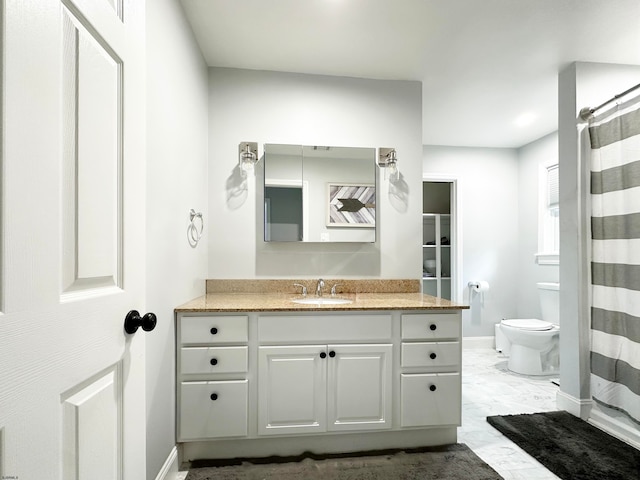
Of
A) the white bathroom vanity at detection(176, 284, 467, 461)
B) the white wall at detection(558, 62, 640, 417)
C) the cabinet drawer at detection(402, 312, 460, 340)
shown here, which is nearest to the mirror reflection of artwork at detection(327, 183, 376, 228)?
the white bathroom vanity at detection(176, 284, 467, 461)

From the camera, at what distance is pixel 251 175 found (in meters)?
2.47

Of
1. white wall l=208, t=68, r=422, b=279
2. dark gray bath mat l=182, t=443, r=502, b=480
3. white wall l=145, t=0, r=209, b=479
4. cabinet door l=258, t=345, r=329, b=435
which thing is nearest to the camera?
white wall l=145, t=0, r=209, b=479

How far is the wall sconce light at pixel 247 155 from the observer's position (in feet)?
7.82

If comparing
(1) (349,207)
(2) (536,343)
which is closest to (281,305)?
(1) (349,207)

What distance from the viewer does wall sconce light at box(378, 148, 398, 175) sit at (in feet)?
8.21

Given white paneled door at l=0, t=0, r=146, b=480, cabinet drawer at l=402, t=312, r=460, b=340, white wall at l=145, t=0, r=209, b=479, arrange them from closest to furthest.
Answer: white paneled door at l=0, t=0, r=146, b=480 < white wall at l=145, t=0, r=209, b=479 < cabinet drawer at l=402, t=312, r=460, b=340

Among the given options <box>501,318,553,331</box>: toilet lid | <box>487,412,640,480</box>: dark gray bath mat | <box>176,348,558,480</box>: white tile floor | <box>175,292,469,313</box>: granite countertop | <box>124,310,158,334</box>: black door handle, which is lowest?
<box>176,348,558,480</box>: white tile floor

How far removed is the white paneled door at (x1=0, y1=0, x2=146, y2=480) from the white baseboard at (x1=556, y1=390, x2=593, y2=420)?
8.84 feet

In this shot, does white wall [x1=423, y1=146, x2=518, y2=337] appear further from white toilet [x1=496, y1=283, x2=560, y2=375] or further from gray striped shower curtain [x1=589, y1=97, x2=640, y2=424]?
gray striped shower curtain [x1=589, y1=97, x2=640, y2=424]

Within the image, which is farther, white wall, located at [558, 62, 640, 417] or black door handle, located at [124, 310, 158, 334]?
white wall, located at [558, 62, 640, 417]

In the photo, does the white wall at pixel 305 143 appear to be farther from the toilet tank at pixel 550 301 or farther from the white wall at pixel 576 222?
the toilet tank at pixel 550 301

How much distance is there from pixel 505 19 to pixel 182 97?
1.86m

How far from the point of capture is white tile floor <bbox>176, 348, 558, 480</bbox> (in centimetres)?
184

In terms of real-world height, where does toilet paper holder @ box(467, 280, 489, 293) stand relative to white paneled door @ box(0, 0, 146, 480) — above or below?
below
